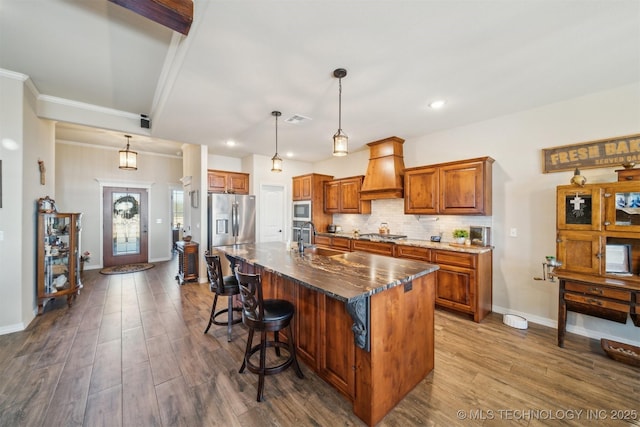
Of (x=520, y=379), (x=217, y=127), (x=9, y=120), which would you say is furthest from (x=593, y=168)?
(x=9, y=120)

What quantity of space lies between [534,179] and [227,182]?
17.9ft

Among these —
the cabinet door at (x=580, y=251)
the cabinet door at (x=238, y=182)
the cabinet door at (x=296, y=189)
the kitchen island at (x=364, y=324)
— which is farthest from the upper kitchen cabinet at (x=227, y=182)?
the cabinet door at (x=580, y=251)

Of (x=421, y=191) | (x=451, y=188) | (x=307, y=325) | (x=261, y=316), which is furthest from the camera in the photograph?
(x=421, y=191)

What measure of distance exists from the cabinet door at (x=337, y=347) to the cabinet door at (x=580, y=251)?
2.65 meters

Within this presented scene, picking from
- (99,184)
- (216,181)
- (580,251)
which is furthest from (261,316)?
(99,184)

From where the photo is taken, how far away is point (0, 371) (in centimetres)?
217

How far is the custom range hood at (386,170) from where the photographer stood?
14.3 ft

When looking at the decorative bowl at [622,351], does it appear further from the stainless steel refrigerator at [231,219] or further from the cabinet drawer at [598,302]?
the stainless steel refrigerator at [231,219]

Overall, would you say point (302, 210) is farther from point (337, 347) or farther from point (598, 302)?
point (598, 302)

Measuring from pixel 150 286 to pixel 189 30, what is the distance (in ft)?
14.7

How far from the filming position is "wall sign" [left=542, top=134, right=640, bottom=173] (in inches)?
102

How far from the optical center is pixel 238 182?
5730mm

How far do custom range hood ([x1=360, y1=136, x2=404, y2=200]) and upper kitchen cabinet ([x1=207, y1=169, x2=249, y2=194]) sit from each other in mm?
2894

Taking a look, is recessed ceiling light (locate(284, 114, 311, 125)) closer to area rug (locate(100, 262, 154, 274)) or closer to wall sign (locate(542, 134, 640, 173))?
wall sign (locate(542, 134, 640, 173))
